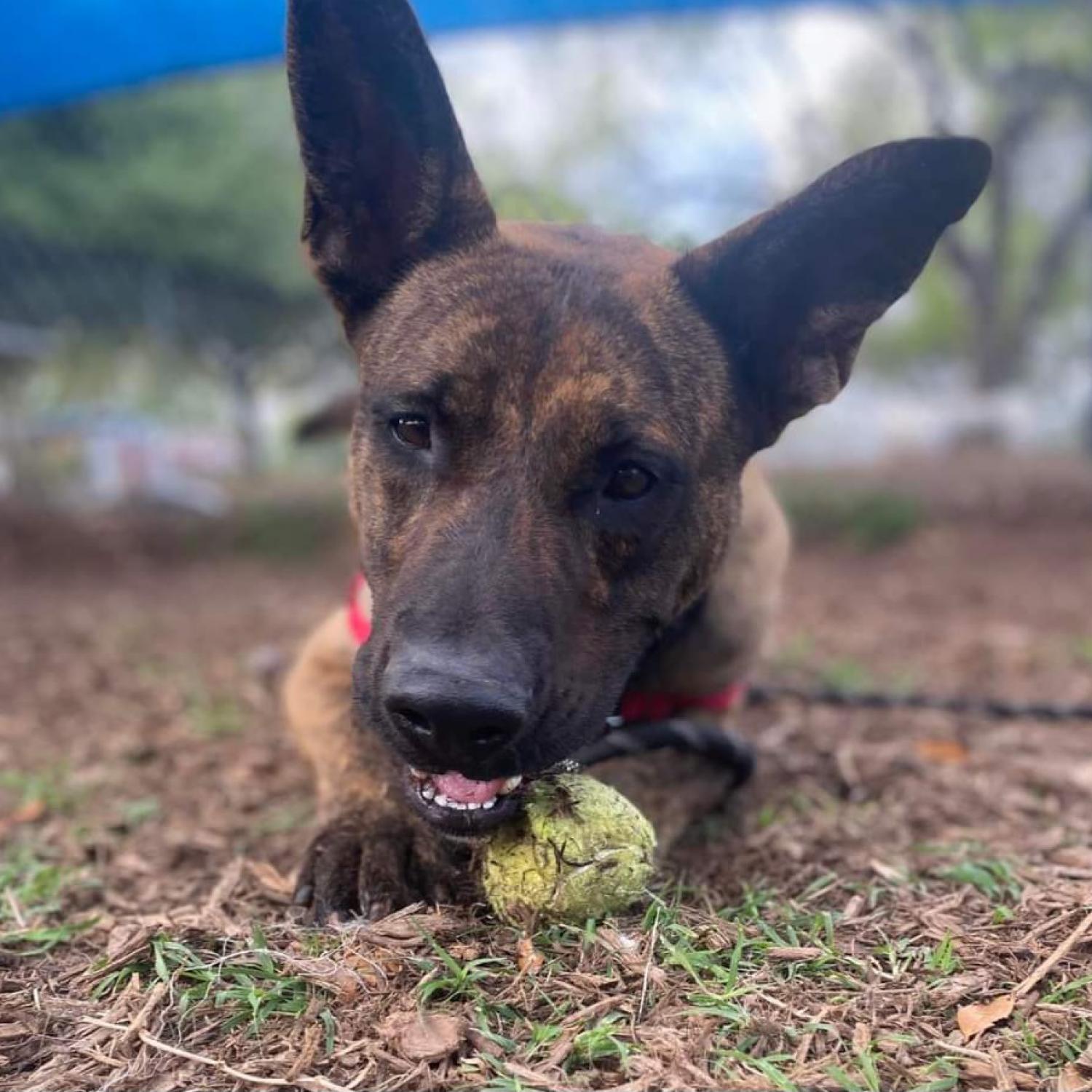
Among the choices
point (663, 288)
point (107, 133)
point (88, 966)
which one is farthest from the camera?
point (107, 133)

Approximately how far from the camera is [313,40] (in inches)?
98.4

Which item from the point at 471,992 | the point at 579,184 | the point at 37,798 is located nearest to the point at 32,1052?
the point at 471,992

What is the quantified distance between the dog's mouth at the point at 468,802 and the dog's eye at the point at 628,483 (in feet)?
2.11

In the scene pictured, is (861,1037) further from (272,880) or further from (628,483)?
(272,880)

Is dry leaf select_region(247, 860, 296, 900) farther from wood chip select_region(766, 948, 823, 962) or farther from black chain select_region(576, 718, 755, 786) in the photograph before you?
wood chip select_region(766, 948, 823, 962)

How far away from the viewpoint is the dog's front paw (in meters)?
2.21

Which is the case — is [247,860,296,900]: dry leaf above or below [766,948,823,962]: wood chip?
below

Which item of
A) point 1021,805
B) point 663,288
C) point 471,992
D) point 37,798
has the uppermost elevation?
point 663,288

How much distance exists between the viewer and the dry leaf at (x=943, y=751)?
3902mm

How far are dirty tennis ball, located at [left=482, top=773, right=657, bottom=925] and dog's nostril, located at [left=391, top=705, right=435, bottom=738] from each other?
29 cm

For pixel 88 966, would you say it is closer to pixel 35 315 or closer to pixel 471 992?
pixel 471 992

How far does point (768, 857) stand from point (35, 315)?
8.74 meters

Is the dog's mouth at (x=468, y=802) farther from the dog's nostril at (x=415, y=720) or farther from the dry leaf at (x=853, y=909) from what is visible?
the dry leaf at (x=853, y=909)

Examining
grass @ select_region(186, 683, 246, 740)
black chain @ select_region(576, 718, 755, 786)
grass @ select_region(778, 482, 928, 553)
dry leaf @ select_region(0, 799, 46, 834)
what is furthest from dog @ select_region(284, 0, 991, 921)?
grass @ select_region(778, 482, 928, 553)
